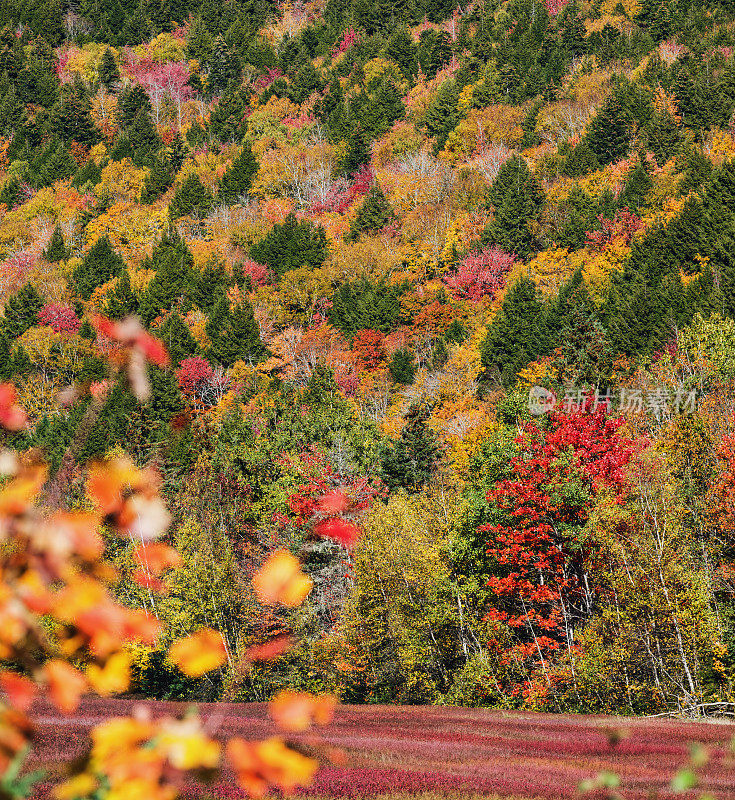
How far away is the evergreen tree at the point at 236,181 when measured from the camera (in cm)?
9312

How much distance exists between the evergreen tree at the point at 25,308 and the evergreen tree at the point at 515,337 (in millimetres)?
41777

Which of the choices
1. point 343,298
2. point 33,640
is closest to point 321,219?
point 343,298

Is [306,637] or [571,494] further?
[306,637]

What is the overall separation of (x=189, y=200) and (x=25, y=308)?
77.1ft

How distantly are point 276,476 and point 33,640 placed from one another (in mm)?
48137

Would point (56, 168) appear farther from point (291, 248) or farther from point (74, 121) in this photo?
point (291, 248)

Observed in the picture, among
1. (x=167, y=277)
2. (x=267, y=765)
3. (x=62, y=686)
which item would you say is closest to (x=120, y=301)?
Answer: (x=167, y=277)

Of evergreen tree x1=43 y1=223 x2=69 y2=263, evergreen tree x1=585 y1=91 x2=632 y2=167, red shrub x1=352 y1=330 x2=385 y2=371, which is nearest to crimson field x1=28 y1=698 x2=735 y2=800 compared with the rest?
red shrub x1=352 y1=330 x2=385 y2=371

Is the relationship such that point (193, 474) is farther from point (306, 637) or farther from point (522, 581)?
point (522, 581)

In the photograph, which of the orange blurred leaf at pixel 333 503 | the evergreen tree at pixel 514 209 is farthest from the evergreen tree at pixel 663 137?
the orange blurred leaf at pixel 333 503

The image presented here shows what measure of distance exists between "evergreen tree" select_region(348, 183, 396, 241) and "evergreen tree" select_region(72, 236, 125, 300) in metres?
22.6

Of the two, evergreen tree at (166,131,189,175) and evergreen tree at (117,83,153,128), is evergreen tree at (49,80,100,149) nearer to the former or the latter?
evergreen tree at (117,83,153,128)

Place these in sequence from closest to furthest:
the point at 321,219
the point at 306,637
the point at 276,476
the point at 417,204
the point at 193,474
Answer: the point at 306,637
the point at 276,476
the point at 193,474
the point at 417,204
the point at 321,219

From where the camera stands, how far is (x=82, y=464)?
180 ft
